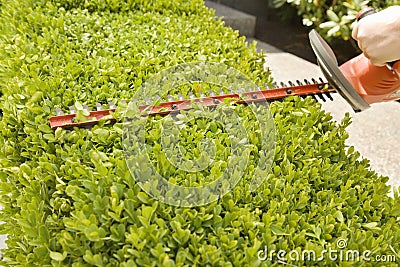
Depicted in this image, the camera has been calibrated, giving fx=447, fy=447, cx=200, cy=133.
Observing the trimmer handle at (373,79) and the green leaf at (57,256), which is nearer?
the green leaf at (57,256)

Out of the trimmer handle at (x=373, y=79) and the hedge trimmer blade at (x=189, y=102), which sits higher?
the trimmer handle at (x=373, y=79)

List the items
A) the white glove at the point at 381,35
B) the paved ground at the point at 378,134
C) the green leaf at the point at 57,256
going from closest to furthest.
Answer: the green leaf at the point at 57,256 < the white glove at the point at 381,35 < the paved ground at the point at 378,134

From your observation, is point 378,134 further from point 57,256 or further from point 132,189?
point 57,256

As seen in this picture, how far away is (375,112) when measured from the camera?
12.6ft

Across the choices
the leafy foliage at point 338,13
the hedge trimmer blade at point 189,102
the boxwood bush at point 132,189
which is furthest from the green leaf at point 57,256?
the leafy foliage at point 338,13

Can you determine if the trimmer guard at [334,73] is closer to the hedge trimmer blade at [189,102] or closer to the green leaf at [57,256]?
the hedge trimmer blade at [189,102]

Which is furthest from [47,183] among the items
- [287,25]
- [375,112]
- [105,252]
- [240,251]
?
[287,25]

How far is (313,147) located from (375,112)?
2.07 metres

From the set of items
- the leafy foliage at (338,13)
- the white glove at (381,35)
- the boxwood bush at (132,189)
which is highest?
the white glove at (381,35)

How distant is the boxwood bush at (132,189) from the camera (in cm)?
147

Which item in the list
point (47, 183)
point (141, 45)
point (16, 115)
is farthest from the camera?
point (141, 45)

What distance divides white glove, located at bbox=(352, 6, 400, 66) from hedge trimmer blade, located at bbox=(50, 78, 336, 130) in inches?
19.2

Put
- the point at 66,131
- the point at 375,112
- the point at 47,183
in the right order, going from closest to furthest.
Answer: the point at 47,183 → the point at 66,131 → the point at 375,112

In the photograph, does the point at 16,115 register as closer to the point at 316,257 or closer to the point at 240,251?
the point at 240,251
